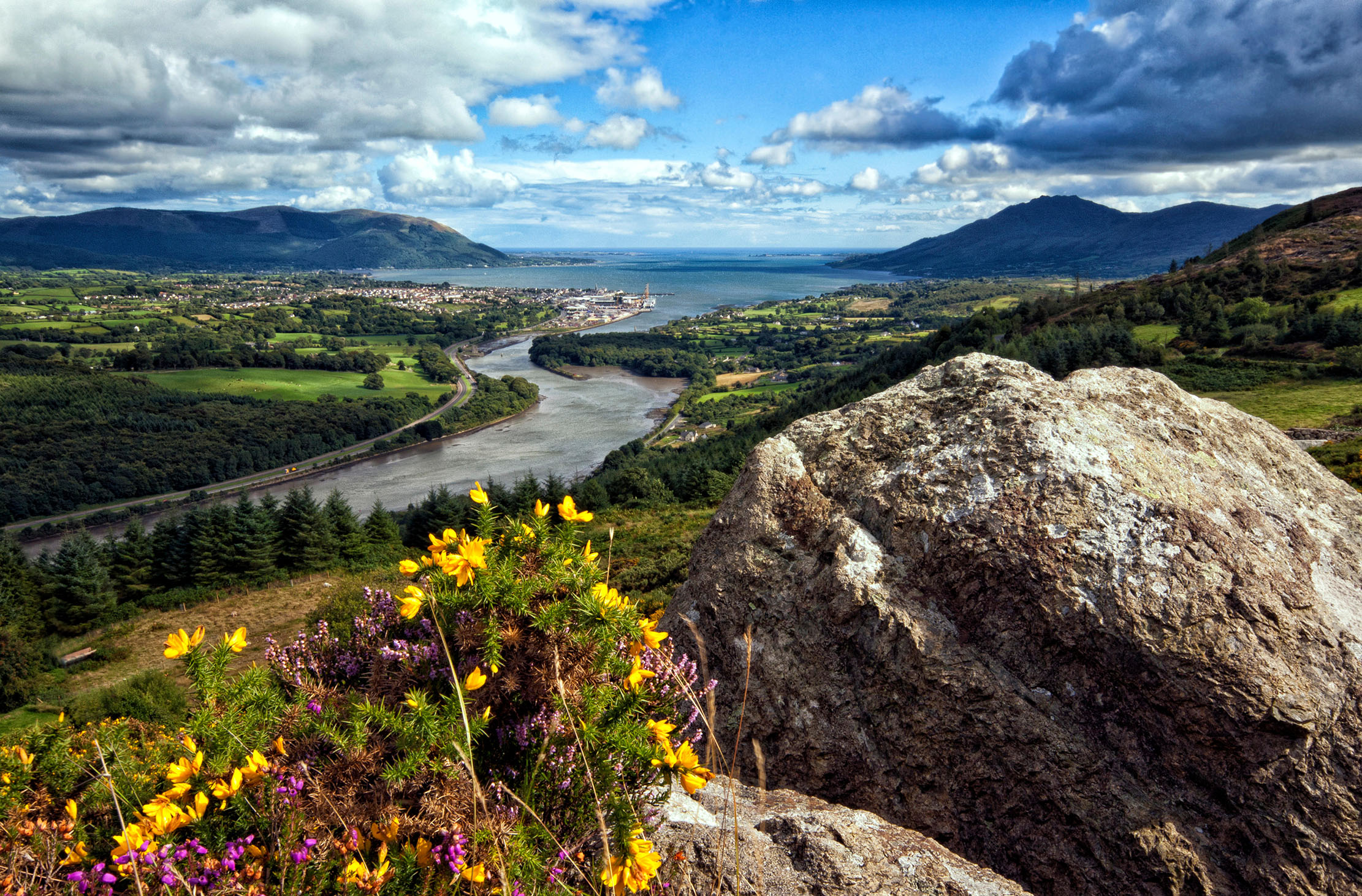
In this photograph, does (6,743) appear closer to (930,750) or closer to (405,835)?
(405,835)

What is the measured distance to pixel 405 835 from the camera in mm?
2588

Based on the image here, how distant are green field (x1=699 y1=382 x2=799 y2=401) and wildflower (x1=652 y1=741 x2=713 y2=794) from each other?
101 meters

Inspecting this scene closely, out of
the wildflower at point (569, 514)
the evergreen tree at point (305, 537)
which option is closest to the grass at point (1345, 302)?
the wildflower at point (569, 514)

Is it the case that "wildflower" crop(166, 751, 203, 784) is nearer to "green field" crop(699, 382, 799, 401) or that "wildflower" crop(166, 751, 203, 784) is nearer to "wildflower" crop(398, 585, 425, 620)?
"wildflower" crop(398, 585, 425, 620)

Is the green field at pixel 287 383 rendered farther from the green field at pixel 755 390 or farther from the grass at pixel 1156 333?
the grass at pixel 1156 333

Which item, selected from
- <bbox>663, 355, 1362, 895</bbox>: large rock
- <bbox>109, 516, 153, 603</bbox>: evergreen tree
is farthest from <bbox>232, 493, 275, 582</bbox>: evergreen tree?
<bbox>663, 355, 1362, 895</bbox>: large rock

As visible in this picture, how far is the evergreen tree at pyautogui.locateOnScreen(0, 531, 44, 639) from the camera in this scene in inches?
1217

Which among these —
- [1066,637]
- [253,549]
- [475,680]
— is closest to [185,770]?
[475,680]

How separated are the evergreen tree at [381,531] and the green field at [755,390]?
68.3 meters

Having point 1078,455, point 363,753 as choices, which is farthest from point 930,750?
point 363,753

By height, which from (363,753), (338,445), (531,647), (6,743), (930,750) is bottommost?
(338,445)

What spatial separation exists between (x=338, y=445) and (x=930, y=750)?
10561cm

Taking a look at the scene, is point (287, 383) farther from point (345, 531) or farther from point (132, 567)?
point (345, 531)

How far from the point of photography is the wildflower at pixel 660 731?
2.76 meters
